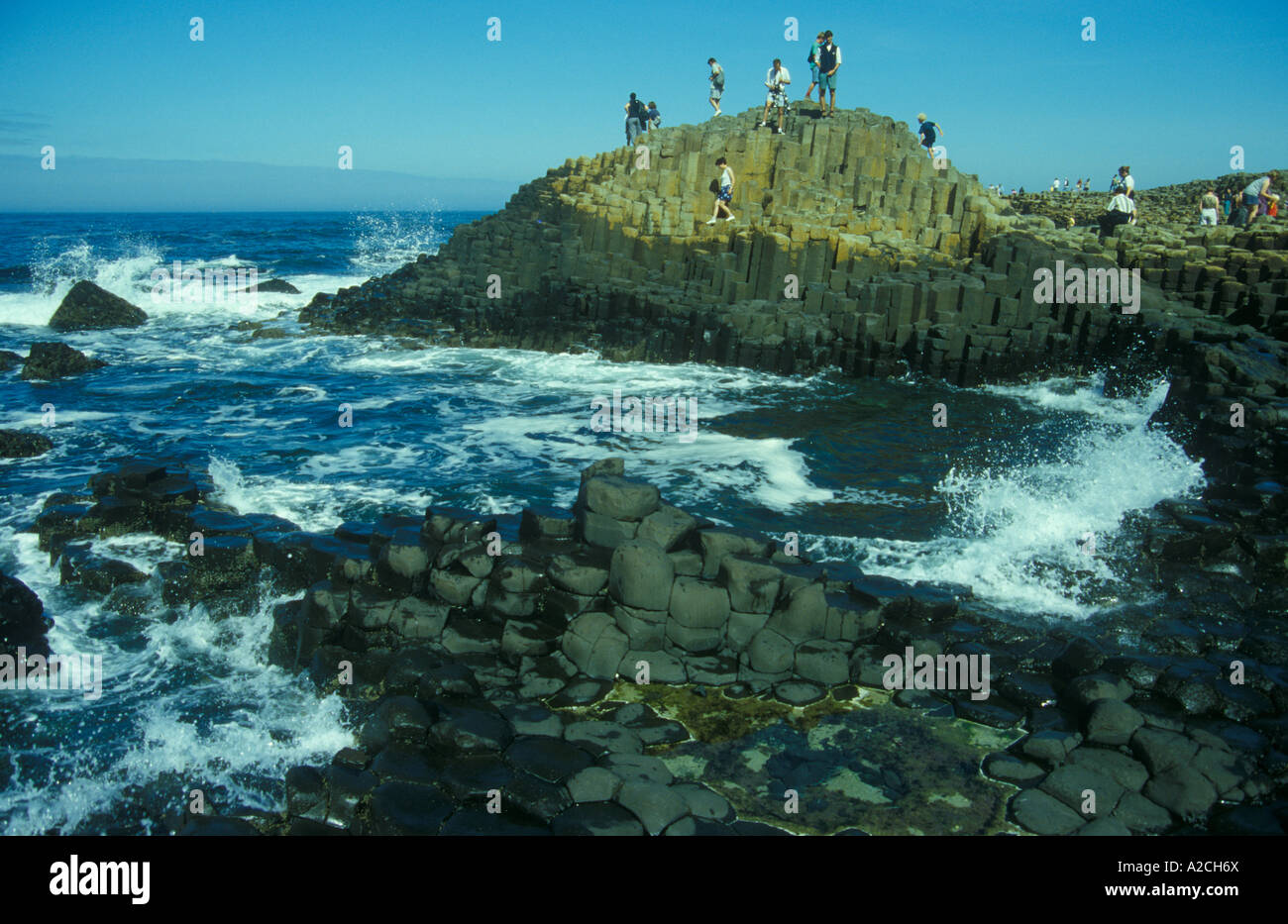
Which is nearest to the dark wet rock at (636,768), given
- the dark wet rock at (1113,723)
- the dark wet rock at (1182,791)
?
the dark wet rock at (1113,723)

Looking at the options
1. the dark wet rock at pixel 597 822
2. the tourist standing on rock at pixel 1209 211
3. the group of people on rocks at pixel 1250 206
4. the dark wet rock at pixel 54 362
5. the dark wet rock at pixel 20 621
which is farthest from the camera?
the tourist standing on rock at pixel 1209 211

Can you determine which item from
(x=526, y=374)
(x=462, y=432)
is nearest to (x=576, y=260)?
(x=526, y=374)

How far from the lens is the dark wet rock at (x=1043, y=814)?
5.52 metres

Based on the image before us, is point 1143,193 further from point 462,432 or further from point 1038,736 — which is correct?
point 1038,736

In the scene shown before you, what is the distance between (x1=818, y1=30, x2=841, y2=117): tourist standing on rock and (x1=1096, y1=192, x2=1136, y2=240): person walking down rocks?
28.4 ft

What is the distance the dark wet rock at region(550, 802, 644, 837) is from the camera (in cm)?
528

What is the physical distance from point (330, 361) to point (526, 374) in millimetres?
5182

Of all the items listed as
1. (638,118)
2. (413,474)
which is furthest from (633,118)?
(413,474)

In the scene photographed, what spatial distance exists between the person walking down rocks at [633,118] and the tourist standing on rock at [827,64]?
618 cm

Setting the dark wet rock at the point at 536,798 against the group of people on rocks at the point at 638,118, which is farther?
the group of people on rocks at the point at 638,118

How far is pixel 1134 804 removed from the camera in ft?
18.8

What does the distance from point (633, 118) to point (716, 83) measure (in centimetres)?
309

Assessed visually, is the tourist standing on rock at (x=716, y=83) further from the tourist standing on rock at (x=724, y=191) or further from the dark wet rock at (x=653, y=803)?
the dark wet rock at (x=653, y=803)

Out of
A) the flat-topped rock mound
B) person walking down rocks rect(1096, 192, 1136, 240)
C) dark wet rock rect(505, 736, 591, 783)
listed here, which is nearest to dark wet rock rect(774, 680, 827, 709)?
dark wet rock rect(505, 736, 591, 783)
